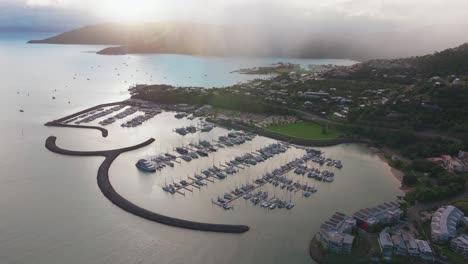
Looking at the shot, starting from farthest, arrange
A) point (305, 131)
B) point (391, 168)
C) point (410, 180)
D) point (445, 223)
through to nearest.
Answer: point (305, 131), point (391, 168), point (410, 180), point (445, 223)

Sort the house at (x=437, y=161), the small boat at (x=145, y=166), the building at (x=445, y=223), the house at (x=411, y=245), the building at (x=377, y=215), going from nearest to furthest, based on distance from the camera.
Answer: the house at (x=411, y=245)
the building at (x=445, y=223)
the building at (x=377, y=215)
the small boat at (x=145, y=166)
the house at (x=437, y=161)

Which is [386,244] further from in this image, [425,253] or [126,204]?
[126,204]

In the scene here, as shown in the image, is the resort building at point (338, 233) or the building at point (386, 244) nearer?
the building at point (386, 244)

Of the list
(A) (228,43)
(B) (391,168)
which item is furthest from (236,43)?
(B) (391,168)

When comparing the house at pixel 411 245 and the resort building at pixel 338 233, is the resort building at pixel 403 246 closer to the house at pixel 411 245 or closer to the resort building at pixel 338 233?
the house at pixel 411 245

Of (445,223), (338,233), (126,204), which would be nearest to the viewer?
(338,233)

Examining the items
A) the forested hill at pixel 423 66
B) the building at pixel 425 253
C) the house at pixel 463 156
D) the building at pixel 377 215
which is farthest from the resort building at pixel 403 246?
the forested hill at pixel 423 66

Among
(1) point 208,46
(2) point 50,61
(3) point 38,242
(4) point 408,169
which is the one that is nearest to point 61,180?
(3) point 38,242
